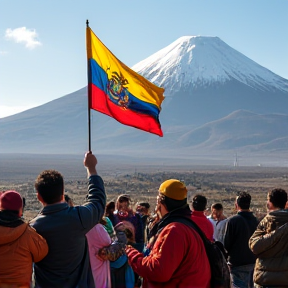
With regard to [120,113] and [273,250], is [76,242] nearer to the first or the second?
[273,250]

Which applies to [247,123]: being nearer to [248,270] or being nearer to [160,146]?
[160,146]

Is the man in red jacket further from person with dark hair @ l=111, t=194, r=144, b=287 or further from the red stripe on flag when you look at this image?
person with dark hair @ l=111, t=194, r=144, b=287

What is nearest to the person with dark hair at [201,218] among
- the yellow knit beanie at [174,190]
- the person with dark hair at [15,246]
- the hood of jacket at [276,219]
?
the hood of jacket at [276,219]

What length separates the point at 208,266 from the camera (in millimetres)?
4254

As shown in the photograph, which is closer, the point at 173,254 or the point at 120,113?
the point at 173,254

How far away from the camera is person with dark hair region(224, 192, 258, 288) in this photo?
643 centimetres

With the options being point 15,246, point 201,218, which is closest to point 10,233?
point 15,246

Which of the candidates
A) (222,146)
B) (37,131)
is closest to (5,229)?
(222,146)

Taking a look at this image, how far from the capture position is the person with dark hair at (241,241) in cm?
643

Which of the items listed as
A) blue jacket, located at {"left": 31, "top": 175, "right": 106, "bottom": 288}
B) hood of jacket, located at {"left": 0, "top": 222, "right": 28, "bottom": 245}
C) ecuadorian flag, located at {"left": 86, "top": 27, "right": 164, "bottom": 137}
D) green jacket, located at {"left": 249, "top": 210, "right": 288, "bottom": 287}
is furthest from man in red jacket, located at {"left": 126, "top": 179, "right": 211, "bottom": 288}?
ecuadorian flag, located at {"left": 86, "top": 27, "right": 164, "bottom": 137}

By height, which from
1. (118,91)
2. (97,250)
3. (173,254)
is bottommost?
(97,250)

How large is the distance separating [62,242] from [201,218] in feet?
7.75

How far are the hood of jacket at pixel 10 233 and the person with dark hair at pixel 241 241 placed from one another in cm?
295

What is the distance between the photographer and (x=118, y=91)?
700 cm
